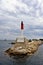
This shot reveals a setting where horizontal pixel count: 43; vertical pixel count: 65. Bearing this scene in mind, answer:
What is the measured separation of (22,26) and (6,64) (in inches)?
1093

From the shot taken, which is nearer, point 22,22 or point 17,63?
point 17,63

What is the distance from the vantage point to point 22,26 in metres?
55.5

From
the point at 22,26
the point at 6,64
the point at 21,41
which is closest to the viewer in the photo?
the point at 6,64

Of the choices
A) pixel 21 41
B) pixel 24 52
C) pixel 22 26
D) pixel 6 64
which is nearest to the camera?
pixel 6 64

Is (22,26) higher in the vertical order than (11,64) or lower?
higher

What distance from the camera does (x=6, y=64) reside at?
28766mm

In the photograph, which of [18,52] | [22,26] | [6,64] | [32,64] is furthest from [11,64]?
[22,26]

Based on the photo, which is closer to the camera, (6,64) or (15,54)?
(6,64)

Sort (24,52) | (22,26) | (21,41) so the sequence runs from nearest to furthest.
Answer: (24,52)
(22,26)
(21,41)

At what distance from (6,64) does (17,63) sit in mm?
2011

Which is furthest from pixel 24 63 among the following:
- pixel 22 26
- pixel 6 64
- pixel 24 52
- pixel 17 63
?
pixel 22 26

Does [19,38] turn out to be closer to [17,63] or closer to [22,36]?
[22,36]

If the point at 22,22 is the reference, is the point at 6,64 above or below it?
below

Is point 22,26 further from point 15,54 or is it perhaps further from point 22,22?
point 15,54
